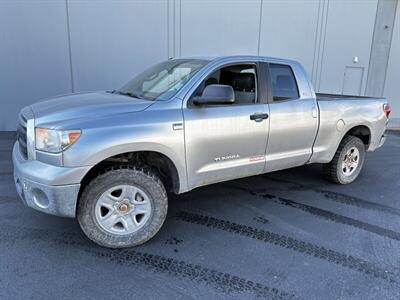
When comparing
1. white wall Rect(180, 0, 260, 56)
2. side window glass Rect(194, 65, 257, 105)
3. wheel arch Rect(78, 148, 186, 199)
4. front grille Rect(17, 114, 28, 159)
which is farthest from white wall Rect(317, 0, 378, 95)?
front grille Rect(17, 114, 28, 159)

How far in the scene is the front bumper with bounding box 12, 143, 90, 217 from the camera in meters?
2.87

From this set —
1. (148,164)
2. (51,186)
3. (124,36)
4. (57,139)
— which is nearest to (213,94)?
(148,164)

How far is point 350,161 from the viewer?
5340mm

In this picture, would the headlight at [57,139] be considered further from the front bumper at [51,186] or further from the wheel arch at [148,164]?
the wheel arch at [148,164]

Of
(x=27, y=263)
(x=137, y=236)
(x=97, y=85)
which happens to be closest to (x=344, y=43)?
(x=97, y=85)

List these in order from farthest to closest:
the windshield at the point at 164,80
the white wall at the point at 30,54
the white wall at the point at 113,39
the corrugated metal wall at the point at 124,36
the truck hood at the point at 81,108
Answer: the white wall at the point at 113,39, the corrugated metal wall at the point at 124,36, the white wall at the point at 30,54, the windshield at the point at 164,80, the truck hood at the point at 81,108

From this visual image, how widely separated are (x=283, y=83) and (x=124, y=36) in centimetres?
541

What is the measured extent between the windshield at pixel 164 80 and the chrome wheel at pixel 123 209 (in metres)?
1.00

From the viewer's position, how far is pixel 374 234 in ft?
12.4

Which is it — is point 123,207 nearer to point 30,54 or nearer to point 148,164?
point 148,164

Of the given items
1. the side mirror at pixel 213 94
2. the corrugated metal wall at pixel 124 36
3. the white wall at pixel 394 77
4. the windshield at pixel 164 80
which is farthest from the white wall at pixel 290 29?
the side mirror at pixel 213 94

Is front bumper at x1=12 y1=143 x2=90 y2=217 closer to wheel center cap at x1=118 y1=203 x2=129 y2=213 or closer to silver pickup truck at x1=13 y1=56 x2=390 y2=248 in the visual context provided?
silver pickup truck at x1=13 y1=56 x2=390 y2=248

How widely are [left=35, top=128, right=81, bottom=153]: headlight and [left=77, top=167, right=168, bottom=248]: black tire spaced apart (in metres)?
0.44

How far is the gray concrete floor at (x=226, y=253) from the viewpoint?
108 inches
